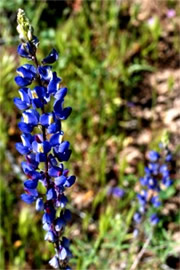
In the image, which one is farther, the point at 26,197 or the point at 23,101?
the point at 26,197

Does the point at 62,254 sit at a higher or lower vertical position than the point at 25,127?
lower

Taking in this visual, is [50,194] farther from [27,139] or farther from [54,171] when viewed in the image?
[27,139]

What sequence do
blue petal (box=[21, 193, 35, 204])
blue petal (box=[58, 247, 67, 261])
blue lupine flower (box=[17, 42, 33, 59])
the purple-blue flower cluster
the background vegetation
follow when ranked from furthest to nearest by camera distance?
the background vegetation, the purple-blue flower cluster, blue petal (box=[58, 247, 67, 261]), blue petal (box=[21, 193, 35, 204]), blue lupine flower (box=[17, 42, 33, 59])

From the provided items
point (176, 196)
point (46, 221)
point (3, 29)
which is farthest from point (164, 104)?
point (46, 221)

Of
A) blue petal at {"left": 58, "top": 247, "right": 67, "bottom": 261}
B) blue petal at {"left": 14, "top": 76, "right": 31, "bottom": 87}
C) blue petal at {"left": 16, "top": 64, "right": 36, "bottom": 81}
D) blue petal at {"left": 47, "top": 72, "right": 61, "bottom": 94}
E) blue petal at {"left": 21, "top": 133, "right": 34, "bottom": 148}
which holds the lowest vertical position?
blue petal at {"left": 58, "top": 247, "right": 67, "bottom": 261}

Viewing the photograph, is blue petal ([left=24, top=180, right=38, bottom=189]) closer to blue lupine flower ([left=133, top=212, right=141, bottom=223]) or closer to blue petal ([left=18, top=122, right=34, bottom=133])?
blue petal ([left=18, top=122, right=34, bottom=133])

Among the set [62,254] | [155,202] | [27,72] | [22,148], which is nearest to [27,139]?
[22,148]

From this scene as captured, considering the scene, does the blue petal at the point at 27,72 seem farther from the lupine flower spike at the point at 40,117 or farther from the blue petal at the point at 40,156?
the blue petal at the point at 40,156

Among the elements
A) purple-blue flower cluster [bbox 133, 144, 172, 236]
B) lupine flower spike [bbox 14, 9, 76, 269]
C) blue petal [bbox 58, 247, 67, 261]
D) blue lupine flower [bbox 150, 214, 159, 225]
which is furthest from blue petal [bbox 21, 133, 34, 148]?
blue lupine flower [bbox 150, 214, 159, 225]

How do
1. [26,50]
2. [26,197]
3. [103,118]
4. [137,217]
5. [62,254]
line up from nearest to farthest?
[26,50], [26,197], [62,254], [137,217], [103,118]

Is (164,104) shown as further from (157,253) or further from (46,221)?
(46,221)
